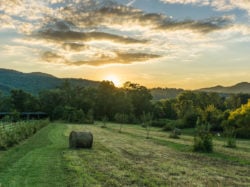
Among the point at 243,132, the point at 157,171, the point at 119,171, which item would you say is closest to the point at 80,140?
the point at 119,171

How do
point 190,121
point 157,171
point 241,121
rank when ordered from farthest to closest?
point 190,121, point 241,121, point 157,171

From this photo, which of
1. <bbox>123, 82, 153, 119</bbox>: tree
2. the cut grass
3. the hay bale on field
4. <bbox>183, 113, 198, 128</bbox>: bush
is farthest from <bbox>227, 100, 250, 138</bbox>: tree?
<bbox>123, 82, 153, 119</bbox>: tree

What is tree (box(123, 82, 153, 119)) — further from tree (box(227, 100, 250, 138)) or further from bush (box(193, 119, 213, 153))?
bush (box(193, 119, 213, 153))

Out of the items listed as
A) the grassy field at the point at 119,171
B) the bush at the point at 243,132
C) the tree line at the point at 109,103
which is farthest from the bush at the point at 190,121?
the grassy field at the point at 119,171

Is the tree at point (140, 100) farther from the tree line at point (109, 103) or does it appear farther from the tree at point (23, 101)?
the tree at point (23, 101)

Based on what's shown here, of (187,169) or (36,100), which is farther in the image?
(36,100)

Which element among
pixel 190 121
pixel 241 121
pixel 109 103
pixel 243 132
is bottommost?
pixel 243 132

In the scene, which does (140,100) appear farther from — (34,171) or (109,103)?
(34,171)

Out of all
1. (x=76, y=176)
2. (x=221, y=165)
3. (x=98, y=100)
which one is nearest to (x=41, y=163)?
(x=76, y=176)

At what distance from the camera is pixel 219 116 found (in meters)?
60.8

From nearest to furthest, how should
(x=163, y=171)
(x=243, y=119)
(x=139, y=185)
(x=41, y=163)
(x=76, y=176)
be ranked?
1. (x=139, y=185)
2. (x=76, y=176)
3. (x=163, y=171)
4. (x=41, y=163)
5. (x=243, y=119)

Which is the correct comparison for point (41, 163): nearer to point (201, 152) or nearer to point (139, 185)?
point (139, 185)

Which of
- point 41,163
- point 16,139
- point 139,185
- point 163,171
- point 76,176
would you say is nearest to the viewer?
point 139,185

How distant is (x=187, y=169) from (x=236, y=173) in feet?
6.99
